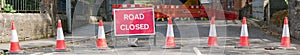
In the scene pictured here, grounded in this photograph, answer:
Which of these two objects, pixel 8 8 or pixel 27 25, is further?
pixel 27 25

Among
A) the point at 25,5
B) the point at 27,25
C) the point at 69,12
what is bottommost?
the point at 27,25

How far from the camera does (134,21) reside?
10.2m

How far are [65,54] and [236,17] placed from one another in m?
22.3

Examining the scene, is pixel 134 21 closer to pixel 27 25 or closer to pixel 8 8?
pixel 8 8

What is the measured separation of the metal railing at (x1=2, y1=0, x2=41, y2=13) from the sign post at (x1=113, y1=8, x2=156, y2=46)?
4687 millimetres

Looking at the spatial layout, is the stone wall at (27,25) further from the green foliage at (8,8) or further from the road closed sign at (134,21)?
the road closed sign at (134,21)

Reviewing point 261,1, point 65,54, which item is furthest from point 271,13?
point 65,54

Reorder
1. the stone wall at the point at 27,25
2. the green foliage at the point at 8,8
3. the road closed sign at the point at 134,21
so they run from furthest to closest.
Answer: the green foliage at the point at 8,8 < the stone wall at the point at 27,25 < the road closed sign at the point at 134,21

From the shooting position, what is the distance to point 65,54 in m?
9.70

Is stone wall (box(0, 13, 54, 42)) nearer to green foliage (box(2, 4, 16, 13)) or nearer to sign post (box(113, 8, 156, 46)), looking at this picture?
green foliage (box(2, 4, 16, 13))

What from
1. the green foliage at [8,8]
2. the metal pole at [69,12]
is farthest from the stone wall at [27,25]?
the metal pole at [69,12]

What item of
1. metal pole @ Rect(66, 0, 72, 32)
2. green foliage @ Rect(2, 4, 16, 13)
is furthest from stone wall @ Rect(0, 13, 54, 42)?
metal pole @ Rect(66, 0, 72, 32)

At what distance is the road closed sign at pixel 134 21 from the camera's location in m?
10.2

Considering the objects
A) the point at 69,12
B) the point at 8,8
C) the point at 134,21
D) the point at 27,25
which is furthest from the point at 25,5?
the point at 134,21
